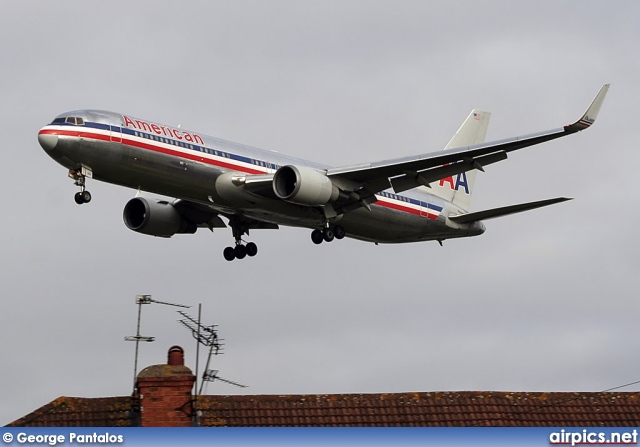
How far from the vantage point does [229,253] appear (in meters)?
47.1

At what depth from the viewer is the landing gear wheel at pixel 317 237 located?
4378 centimetres

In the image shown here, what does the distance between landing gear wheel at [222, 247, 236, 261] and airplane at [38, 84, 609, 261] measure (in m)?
0.04

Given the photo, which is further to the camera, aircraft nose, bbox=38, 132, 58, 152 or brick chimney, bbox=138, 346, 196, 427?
aircraft nose, bbox=38, 132, 58, 152

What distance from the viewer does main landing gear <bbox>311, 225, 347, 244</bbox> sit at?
43.3 metres

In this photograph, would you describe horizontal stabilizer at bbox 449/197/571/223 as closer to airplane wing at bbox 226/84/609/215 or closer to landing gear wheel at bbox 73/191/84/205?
airplane wing at bbox 226/84/609/215

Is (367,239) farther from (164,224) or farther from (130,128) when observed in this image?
(130,128)

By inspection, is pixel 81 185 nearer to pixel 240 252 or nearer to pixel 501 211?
pixel 240 252

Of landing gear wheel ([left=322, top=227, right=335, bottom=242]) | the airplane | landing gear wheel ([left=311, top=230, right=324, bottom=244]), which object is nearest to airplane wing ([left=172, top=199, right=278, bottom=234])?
the airplane

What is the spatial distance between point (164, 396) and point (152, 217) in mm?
19676

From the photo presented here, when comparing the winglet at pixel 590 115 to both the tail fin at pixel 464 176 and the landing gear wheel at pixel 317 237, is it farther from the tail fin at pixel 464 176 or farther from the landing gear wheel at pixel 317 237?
the tail fin at pixel 464 176

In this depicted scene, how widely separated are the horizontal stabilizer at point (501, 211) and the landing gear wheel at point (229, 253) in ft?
27.4

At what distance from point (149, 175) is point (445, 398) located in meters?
14.2

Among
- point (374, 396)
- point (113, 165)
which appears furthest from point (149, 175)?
point (374, 396)

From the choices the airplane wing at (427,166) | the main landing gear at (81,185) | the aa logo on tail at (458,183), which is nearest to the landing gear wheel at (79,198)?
the main landing gear at (81,185)
